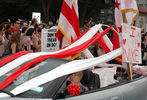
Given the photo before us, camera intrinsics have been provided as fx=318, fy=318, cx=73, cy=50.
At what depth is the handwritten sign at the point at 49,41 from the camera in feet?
28.6

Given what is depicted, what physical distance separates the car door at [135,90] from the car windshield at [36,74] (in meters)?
1.05

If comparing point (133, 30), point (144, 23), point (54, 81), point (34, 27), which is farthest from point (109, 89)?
point (144, 23)

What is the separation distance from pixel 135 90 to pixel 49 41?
4.36 metres

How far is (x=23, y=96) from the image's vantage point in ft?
11.9

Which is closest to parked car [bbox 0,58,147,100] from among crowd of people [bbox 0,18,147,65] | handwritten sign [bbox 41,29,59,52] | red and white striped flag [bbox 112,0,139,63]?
red and white striped flag [bbox 112,0,139,63]

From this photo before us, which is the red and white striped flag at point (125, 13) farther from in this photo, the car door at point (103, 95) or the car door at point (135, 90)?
the car door at point (103, 95)

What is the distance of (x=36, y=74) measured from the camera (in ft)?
13.1

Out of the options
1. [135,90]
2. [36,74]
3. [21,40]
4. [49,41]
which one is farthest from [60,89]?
[21,40]

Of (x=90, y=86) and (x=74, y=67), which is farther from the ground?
(x=74, y=67)

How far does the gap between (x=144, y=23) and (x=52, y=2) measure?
32793 mm

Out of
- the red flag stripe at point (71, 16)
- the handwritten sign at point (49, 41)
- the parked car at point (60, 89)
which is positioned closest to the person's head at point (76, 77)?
the parked car at point (60, 89)

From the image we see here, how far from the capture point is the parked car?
3666 mm

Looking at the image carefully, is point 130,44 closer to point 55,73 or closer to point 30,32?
point 55,73

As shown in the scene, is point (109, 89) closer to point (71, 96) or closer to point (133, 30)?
point (71, 96)
